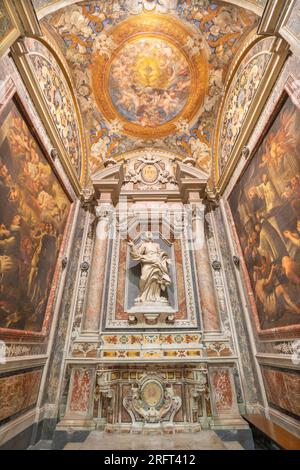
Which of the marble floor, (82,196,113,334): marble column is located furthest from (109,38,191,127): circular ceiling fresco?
the marble floor

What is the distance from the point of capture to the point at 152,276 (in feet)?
21.1

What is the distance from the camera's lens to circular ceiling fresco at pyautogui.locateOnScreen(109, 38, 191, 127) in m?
7.31

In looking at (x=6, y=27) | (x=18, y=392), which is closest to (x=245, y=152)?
(x=6, y=27)

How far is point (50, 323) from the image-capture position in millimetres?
5820

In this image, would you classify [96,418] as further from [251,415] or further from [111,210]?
[111,210]

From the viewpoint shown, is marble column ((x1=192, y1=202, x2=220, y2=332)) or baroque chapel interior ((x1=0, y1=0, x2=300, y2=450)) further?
marble column ((x1=192, y1=202, x2=220, y2=332))

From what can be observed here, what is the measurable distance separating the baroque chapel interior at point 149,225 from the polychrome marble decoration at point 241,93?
0.07 meters

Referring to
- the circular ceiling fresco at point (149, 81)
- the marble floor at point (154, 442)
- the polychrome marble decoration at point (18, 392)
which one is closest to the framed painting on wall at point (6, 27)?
the circular ceiling fresco at point (149, 81)

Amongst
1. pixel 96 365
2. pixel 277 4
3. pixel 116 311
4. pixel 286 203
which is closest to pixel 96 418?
pixel 96 365

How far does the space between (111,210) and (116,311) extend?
3.23m

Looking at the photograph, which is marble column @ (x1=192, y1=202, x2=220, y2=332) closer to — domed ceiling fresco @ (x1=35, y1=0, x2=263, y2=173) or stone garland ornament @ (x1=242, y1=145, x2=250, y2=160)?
stone garland ornament @ (x1=242, y1=145, x2=250, y2=160)

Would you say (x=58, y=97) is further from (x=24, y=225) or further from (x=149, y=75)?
(x=24, y=225)

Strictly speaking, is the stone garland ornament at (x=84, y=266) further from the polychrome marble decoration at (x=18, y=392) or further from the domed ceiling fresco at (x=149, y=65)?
the domed ceiling fresco at (x=149, y=65)

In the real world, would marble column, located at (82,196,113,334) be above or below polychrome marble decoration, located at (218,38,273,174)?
below
